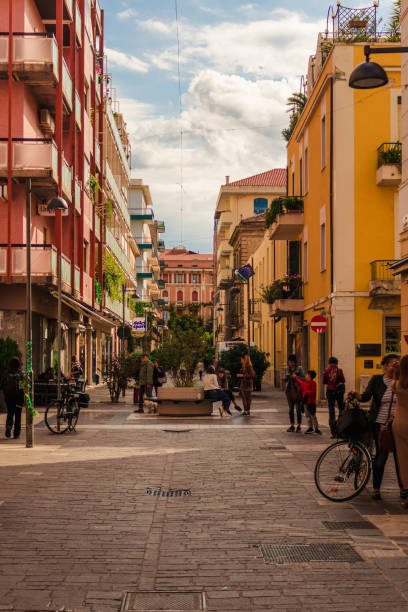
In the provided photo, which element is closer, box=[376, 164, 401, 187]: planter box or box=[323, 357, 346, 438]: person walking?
box=[323, 357, 346, 438]: person walking

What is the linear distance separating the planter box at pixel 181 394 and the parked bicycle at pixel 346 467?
13.5 meters

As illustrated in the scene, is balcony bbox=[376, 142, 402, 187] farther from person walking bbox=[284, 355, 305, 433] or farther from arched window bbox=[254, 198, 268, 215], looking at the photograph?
arched window bbox=[254, 198, 268, 215]

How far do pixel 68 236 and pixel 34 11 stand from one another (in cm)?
865

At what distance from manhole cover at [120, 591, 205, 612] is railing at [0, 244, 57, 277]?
67.3 ft

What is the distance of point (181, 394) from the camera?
23031 millimetres

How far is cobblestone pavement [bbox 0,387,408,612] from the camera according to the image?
574 cm

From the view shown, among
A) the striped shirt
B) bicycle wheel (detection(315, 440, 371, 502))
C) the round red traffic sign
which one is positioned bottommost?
bicycle wheel (detection(315, 440, 371, 502))

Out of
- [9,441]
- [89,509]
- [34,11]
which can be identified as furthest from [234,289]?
[89,509]

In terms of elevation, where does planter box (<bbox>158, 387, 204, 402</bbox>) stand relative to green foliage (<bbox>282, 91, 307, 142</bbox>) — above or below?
below

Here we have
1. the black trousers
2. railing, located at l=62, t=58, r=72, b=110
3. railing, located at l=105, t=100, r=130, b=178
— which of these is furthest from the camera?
railing, located at l=105, t=100, r=130, b=178

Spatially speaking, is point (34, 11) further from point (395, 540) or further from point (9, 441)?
point (395, 540)

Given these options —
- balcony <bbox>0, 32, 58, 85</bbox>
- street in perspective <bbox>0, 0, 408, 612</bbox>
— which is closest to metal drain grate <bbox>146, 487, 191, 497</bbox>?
street in perspective <bbox>0, 0, 408, 612</bbox>

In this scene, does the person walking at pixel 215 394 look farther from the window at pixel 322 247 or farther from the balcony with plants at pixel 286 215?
the balcony with plants at pixel 286 215

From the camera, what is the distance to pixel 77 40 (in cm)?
3403
